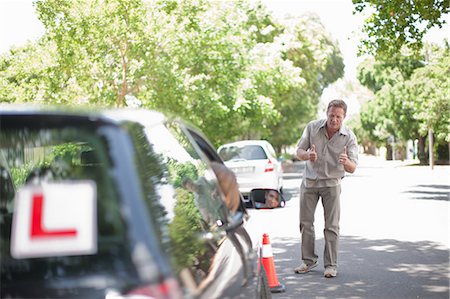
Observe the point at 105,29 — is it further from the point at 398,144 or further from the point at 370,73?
the point at 398,144

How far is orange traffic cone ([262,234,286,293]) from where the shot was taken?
663cm

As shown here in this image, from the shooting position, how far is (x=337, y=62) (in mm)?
62188

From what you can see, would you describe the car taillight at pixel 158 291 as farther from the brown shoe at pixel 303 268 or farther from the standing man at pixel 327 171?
the brown shoe at pixel 303 268

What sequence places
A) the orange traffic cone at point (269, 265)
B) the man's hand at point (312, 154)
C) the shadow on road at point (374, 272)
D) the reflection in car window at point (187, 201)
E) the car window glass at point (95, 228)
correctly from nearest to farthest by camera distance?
the car window glass at point (95, 228) < the reflection in car window at point (187, 201) < the orange traffic cone at point (269, 265) < the shadow on road at point (374, 272) < the man's hand at point (312, 154)

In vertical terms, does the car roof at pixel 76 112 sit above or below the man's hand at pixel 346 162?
above

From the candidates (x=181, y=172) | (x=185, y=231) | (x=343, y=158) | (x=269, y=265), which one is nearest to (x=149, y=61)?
(x=343, y=158)

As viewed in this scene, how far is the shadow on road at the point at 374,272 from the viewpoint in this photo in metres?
7.19

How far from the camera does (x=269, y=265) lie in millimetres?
6734

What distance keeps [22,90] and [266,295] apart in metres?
21.5

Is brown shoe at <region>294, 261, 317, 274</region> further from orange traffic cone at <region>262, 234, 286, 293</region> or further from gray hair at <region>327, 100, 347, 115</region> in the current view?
gray hair at <region>327, 100, 347, 115</region>

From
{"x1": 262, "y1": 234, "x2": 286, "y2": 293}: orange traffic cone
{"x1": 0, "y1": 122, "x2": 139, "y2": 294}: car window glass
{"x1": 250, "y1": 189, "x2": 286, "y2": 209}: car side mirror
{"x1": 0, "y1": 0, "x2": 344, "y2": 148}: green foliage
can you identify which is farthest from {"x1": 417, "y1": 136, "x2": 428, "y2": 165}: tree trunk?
{"x1": 0, "y1": 122, "x2": 139, "y2": 294}: car window glass

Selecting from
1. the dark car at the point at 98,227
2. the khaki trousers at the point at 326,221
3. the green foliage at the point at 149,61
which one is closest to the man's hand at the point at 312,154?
the khaki trousers at the point at 326,221

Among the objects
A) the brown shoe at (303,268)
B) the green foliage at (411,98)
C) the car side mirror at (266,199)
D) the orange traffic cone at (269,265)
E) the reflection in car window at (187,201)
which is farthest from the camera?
the green foliage at (411,98)

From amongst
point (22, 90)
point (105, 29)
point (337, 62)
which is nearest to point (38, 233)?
point (105, 29)
